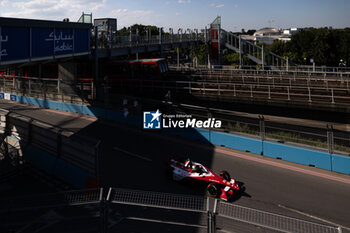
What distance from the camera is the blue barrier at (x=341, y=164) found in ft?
39.5

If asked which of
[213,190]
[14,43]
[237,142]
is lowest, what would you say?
[213,190]

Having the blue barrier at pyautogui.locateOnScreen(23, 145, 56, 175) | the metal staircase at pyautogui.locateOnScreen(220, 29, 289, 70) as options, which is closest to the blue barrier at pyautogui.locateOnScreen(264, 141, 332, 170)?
A: the blue barrier at pyautogui.locateOnScreen(23, 145, 56, 175)

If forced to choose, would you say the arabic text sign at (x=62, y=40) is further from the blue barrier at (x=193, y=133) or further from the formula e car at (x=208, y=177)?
the formula e car at (x=208, y=177)

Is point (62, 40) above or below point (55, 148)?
above

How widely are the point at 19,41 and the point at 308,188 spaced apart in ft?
48.8

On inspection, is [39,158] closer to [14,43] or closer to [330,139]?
[14,43]

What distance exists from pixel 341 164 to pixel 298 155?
1.67 meters

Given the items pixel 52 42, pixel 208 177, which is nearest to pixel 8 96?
pixel 52 42

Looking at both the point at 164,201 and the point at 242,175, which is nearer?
the point at 164,201

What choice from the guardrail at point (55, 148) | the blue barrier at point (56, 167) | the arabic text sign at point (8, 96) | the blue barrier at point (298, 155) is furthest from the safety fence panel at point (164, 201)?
the arabic text sign at point (8, 96)

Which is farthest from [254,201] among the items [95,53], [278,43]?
[278,43]

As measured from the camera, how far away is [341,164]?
39.9 feet

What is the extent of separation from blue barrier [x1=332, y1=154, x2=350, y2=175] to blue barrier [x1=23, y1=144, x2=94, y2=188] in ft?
31.0

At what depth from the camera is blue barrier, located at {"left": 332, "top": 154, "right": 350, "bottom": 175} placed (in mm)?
12047
